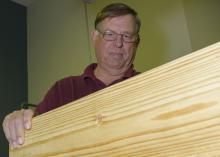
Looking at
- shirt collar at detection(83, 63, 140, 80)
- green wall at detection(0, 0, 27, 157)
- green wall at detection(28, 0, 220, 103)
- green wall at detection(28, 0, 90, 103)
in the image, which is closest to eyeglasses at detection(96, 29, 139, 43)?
shirt collar at detection(83, 63, 140, 80)

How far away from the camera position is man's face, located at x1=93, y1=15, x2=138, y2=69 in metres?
1.12

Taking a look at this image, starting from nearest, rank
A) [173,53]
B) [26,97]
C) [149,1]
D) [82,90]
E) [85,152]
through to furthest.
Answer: [85,152]
[82,90]
[173,53]
[149,1]
[26,97]

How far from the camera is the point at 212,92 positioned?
30 cm

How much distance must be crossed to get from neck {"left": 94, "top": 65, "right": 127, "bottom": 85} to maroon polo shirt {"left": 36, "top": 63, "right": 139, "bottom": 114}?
26 mm

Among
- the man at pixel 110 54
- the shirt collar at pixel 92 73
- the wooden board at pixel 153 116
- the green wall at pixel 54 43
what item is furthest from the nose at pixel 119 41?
the green wall at pixel 54 43

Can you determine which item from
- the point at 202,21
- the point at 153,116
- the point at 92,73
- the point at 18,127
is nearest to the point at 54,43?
the point at 202,21

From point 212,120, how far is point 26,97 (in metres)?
2.06

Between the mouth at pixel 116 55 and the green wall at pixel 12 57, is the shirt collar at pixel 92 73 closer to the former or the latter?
the mouth at pixel 116 55

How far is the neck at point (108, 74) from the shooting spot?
44.6 inches

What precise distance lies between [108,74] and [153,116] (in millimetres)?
793

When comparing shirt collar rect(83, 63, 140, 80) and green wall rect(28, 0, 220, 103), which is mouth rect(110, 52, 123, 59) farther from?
green wall rect(28, 0, 220, 103)

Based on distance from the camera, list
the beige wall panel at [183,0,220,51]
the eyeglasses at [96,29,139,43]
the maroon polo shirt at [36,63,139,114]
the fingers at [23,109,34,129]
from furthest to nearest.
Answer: the beige wall panel at [183,0,220,51] → the eyeglasses at [96,29,139,43] → the maroon polo shirt at [36,63,139,114] → the fingers at [23,109,34,129]

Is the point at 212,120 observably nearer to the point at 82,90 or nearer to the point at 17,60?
the point at 82,90

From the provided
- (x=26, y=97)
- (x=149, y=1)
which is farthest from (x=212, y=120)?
(x=26, y=97)
